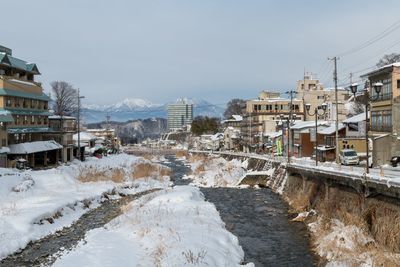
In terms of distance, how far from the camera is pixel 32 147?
59.5 metres

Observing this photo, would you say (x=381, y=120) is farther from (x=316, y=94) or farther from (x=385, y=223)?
(x=316, y=94)

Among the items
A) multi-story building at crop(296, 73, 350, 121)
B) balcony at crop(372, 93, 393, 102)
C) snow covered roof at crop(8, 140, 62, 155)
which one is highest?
multi-story building at crop(296, 73, 350, 121)

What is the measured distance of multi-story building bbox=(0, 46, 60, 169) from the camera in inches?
2218

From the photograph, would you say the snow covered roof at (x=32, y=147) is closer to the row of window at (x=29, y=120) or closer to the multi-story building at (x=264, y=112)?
the row of window at (x=29, y=120)

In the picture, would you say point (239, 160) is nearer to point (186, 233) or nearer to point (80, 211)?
point (80, 211)

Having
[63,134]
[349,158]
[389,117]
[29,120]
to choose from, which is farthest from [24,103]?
[389,117]

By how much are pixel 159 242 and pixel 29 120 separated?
48.3 meters

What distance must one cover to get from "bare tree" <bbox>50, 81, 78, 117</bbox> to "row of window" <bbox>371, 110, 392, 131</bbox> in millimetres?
72459

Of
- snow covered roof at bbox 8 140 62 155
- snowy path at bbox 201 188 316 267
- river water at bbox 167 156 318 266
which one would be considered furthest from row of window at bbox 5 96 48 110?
snowy path at bbox 201 188 316 267

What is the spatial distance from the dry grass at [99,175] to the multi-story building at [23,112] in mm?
7951

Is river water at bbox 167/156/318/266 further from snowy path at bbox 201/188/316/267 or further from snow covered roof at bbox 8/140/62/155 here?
snow covered roof at bbox 8/140/62/155

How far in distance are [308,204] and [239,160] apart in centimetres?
4931

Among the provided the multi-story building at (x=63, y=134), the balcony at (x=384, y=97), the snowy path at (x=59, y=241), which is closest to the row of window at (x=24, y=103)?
the multi-story building at (x=63, y=134)

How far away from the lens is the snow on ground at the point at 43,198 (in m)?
25.9
